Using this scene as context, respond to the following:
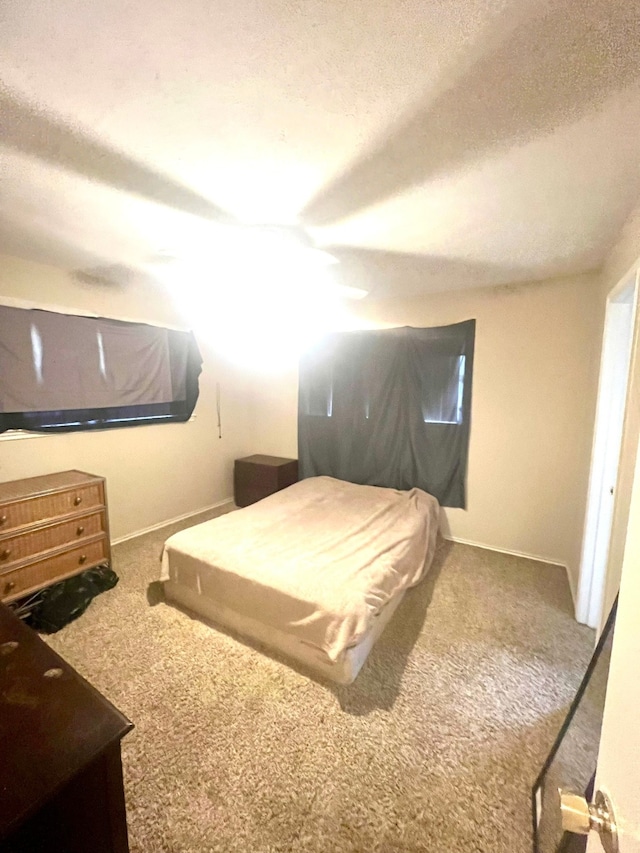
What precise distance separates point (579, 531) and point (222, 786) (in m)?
2.68

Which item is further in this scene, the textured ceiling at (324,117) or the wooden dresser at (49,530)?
the wooden dresser at (49,530)

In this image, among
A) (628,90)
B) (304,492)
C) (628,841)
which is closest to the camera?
(628,841)

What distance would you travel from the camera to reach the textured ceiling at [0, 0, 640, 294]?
2.75 ft

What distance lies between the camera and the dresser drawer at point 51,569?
217 cm

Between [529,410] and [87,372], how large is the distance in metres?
3.65

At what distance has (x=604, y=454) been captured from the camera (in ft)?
7.13

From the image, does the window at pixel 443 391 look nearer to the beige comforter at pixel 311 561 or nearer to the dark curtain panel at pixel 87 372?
the beige comforter at pixel 311 561

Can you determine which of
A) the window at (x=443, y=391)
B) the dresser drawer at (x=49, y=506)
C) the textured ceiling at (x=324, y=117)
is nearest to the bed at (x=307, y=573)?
the dresser drawer at (x=49, y=506)

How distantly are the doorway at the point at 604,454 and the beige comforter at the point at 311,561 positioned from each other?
1.01 m

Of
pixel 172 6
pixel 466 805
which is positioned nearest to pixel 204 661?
pixel 466 805

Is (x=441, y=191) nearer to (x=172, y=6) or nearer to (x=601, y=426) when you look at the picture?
(x=172, y=6)

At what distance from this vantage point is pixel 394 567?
2131mm

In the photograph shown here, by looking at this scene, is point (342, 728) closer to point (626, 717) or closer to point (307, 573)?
point (307, 573)

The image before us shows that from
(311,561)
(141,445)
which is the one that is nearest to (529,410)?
(311,561)
